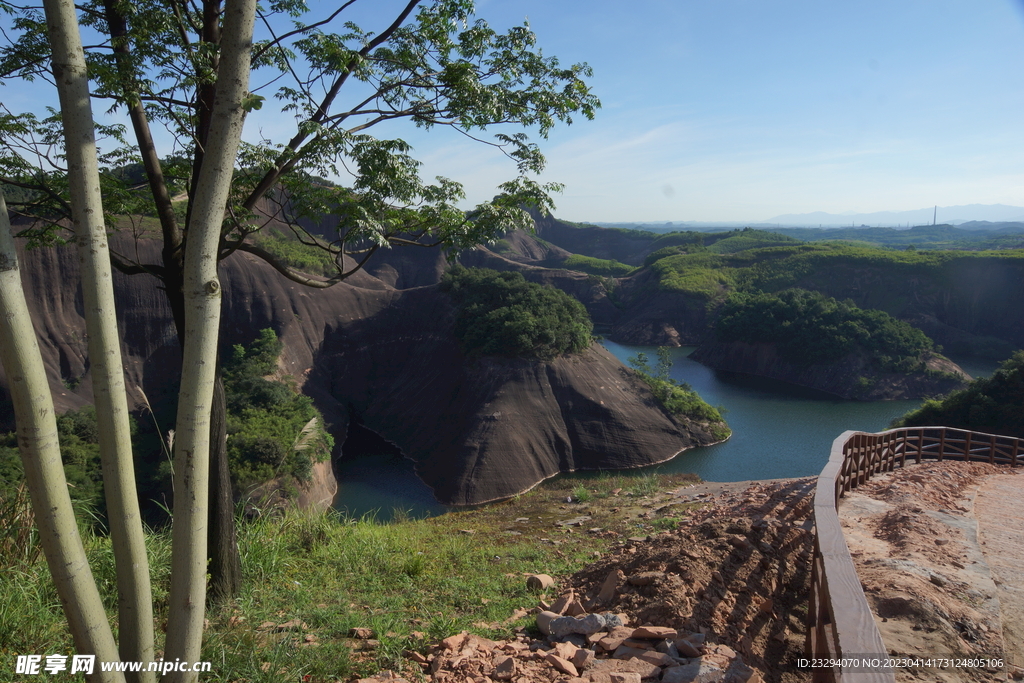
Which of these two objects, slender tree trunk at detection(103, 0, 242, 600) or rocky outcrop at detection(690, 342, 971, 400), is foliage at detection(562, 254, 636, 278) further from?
slender tree trunk at detection(103, 0, 242, 600)

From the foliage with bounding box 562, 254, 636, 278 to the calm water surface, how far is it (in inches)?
1601

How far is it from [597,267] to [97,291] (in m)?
86.3

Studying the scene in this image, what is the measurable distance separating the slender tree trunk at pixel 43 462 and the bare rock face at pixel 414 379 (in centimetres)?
2194

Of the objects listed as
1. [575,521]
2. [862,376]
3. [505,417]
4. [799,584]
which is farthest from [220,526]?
[862,376]

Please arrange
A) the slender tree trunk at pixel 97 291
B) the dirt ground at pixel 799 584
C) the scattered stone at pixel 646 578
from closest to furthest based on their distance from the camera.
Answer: the slender tree trunk at pixel 97 291
the dirt ground at pixel 799 584
the scattered stone at pixel 646 578

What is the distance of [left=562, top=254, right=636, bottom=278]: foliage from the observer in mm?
86438

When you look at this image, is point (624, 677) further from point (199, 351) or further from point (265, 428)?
point (265, 428)

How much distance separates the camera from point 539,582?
225 inches

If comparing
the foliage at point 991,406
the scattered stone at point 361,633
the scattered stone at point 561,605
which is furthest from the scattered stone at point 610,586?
the foliage at point 991,406

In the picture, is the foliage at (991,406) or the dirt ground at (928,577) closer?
the dirt ground at (928,577)

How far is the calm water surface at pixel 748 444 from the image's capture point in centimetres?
2562

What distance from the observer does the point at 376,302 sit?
4234 cm

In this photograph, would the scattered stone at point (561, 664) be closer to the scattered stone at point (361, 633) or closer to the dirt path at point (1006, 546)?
the scattered stone at point (361, 633)

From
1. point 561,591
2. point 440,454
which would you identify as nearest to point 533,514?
point 561,591
